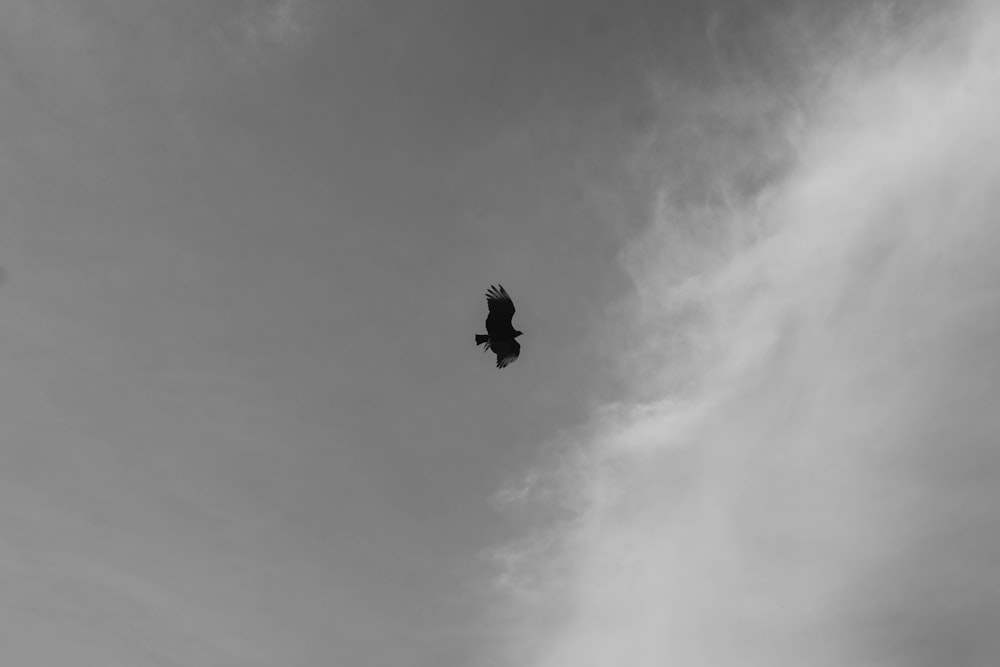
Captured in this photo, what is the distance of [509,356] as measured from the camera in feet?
166

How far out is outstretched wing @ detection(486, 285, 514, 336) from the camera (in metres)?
49.6

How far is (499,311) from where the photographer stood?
163ft

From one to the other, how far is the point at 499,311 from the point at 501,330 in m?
1.16

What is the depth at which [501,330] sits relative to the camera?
5003 cm

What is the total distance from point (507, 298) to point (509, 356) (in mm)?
3575

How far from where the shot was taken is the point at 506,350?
1992 inches

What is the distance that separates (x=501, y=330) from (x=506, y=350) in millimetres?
1350

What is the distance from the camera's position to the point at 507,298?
1955 inches

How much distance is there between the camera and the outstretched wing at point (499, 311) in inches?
1954

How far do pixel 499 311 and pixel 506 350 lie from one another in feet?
8.19

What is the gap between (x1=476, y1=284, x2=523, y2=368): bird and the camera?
1955 inches

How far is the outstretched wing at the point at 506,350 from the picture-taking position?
165 ft

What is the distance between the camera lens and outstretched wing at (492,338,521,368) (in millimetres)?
50344
